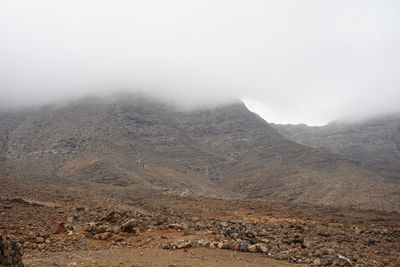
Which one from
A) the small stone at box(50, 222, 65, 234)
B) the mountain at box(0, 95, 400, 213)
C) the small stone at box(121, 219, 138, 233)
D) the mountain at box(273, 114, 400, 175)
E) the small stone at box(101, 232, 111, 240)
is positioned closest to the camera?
the small stone at box(101, 232, 111, 240)

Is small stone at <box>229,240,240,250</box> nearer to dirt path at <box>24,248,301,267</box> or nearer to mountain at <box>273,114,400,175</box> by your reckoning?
dirt path at <box>24,248,301,267</box>

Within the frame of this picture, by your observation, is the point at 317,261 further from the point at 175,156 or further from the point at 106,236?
the point at 175,156

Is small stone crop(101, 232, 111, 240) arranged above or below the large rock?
below

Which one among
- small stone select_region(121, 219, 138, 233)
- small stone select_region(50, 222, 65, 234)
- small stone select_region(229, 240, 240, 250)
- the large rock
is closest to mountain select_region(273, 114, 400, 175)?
small stone select_region(229, 240, 240, 250)

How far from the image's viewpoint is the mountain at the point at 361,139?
9144 cm

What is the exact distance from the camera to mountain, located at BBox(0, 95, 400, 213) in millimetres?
35969

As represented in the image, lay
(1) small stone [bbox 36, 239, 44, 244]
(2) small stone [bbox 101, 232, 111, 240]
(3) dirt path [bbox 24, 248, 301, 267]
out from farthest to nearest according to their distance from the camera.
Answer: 1. (2) small stone [bbox 101, 232, 111, 240]
2. (1) small stone [bbox 36, 239, 44, 244]
3. (3) dirt path [bbox 24, 248, 301, 267]

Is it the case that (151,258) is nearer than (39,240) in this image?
Yes

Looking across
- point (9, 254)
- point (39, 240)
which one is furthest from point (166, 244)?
point (9, 254)

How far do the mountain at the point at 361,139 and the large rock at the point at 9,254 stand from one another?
290 ft

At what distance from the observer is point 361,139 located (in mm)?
110125

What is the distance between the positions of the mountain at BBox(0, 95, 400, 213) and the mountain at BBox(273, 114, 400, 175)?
131 feet

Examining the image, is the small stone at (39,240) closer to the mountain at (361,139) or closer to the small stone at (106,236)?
the small stone at (106,236)

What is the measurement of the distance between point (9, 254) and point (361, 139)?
125456 millimetres
